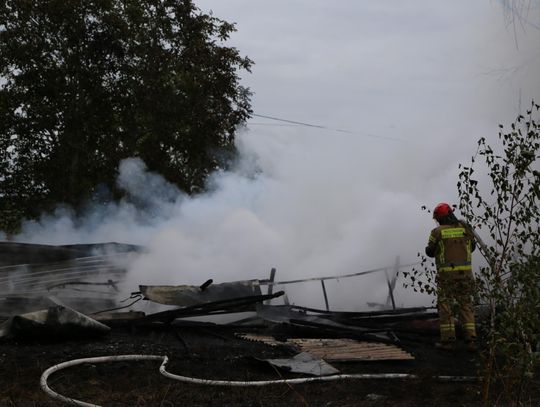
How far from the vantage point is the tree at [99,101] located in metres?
17.3

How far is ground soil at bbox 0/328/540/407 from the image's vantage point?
5875mm

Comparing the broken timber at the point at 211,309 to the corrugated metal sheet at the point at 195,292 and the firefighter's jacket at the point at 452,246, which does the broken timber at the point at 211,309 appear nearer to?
the corrugated metal sheet at the point at 195,292

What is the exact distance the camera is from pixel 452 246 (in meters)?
8.62

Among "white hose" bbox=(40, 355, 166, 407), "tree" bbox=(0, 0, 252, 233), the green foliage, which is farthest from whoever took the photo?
"tree" bbox=(0, 0, 252, 233)

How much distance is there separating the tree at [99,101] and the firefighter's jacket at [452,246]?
33.5ft

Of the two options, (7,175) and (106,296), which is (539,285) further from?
(7,175)

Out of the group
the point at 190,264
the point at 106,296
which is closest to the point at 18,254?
the point at 106,296

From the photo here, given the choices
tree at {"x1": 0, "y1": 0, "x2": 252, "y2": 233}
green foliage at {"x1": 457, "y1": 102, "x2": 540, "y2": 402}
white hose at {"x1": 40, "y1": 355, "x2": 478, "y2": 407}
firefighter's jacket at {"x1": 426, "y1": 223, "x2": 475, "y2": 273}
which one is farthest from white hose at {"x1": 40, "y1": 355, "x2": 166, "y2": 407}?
tree at {"x1": 0, "y1": 0, "x2": 252, "y2": 233}

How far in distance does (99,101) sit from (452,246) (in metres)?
12.2

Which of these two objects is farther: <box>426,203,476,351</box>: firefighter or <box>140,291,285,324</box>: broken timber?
<box>140,291,285,324</box>: broken timber

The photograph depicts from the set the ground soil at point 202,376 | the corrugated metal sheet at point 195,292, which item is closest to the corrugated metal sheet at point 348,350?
the ground soil at point 202,376

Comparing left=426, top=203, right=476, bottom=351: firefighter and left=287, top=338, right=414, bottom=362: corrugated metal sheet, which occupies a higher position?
left=426, top=203, right=476, bottom=351: firefighter

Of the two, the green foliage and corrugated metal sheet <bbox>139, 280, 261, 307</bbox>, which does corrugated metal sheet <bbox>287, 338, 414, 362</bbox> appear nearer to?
corrugated metal sheet <bbox>139, 280, 261, 307</bbox>

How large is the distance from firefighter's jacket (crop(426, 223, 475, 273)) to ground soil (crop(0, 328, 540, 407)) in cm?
118
